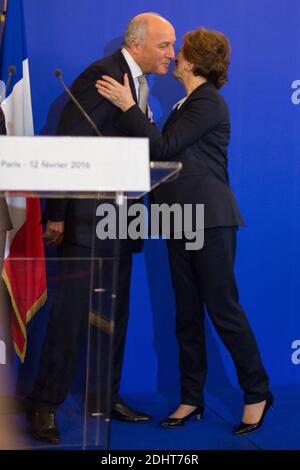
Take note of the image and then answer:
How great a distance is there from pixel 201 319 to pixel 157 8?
140 cm

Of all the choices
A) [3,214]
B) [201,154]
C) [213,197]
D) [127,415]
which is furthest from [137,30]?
[127,415]

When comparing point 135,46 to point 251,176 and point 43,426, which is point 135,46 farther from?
point 43,426

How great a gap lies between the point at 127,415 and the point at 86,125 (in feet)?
3.82

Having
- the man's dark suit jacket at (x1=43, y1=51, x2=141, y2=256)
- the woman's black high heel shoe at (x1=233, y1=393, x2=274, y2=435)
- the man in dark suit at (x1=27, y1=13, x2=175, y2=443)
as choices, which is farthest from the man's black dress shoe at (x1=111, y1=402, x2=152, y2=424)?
the man's dark suit jacket at (x1=43, y1=51, x2=141, y2=256)

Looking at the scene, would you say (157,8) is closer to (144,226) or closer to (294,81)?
(294,81)

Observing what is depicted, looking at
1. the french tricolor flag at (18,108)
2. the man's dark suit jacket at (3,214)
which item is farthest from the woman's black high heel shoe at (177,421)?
the man's dark suit jacket at (3,214)

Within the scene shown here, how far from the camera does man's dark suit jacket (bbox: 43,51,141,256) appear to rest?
7.29 feet

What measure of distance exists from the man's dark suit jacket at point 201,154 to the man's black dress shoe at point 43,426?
3.05 ft

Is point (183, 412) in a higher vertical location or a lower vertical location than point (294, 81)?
lower

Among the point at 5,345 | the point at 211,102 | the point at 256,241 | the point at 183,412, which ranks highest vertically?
the point at 211,102

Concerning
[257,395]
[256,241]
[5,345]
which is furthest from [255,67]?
[5,345]

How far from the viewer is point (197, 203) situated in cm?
260

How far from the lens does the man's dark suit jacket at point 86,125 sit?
2.22 m
